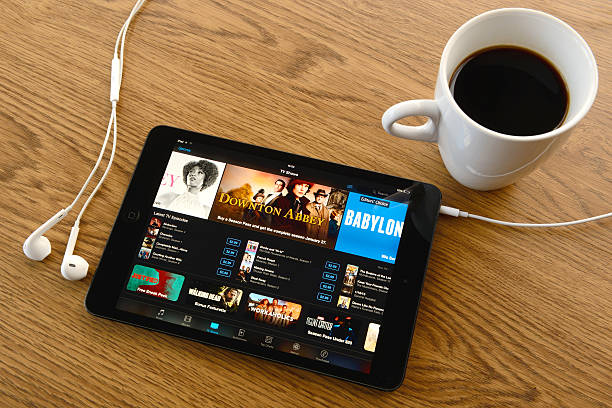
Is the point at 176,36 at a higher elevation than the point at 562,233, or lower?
higher

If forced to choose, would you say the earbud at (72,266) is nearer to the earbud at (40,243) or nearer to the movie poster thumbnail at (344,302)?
the earbud at (40,243)

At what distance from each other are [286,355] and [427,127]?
308 mm

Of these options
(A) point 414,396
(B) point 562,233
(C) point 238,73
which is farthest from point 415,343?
(C) point 238,73

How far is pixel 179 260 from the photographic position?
0.66 m

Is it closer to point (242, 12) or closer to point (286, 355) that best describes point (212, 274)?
point (286, 355)

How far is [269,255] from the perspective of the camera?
0.66 m

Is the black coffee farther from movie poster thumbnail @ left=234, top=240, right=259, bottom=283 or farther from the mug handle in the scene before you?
movie poster thumbnail @ left=234, top=240, right=259, bottom=283

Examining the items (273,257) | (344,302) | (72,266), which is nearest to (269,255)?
(273,257)

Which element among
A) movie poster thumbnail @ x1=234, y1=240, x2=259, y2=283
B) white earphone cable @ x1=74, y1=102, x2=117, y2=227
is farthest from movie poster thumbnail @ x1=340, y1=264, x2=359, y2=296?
white earphone cable @ x1=74, y1=102, x2=117, y2=227

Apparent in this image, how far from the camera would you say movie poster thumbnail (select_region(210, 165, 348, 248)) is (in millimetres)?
671

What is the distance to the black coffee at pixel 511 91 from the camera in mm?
600

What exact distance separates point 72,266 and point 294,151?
309 mm

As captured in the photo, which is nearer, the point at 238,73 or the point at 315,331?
the point at 315,331

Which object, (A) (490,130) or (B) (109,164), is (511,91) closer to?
(A) (490,130)
